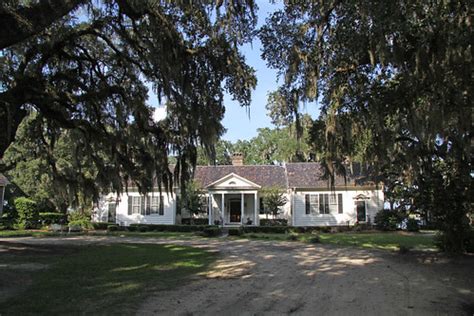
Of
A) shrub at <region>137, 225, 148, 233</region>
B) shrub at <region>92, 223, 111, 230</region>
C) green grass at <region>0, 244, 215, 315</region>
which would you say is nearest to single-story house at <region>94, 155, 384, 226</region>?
shrub at <region>92, 223, 111, 230</region>

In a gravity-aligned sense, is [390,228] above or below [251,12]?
below

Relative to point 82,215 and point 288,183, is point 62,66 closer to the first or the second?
point 82,215

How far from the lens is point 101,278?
29.2ft

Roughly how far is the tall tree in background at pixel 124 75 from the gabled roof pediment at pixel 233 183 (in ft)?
49.8

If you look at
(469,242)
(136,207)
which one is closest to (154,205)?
(136,207)

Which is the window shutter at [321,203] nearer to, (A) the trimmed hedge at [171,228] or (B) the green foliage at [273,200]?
(B) the green foliage at [273,200]

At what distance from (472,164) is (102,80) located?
38.6 ft

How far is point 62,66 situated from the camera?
540 inches

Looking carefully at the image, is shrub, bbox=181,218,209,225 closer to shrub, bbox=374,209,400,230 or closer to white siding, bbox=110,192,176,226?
white siding, bbox=110,192,176,226

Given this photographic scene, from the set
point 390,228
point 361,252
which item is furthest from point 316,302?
point 390,228

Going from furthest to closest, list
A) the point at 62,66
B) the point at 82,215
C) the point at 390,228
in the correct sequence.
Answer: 1. the point at 82,215
2. the point at 390,228
3. the point at 62,66

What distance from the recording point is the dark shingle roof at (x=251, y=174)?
3428 cm

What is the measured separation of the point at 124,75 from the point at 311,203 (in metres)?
20.6

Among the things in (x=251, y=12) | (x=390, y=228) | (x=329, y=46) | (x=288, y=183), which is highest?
(x=251, y=12)
